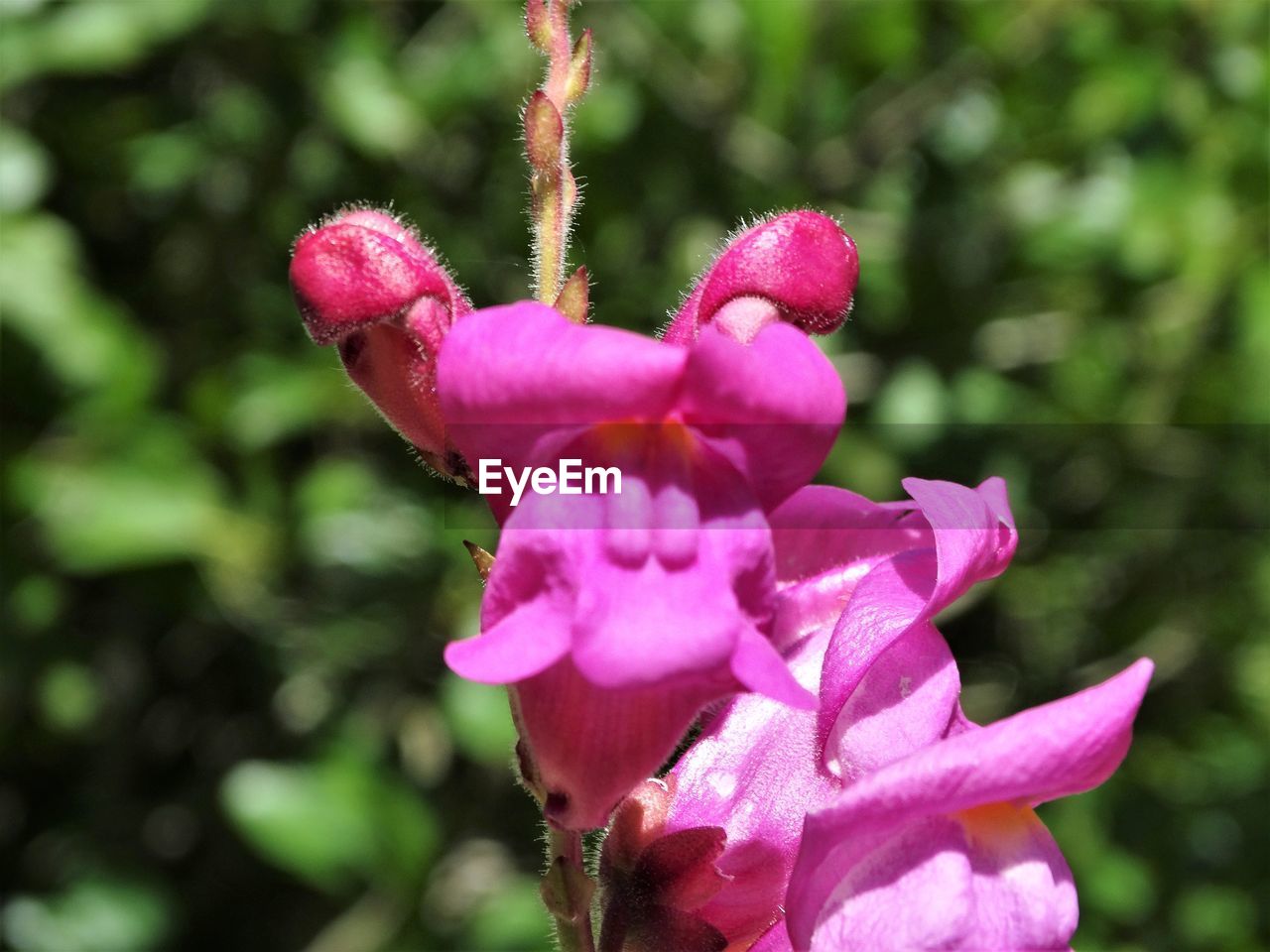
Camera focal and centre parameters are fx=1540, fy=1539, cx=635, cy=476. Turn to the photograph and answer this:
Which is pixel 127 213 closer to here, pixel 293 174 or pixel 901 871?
pixel 293 174

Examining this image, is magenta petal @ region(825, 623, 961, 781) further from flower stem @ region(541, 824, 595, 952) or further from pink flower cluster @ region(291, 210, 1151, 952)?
flower stem @ region(541, 824, 595, 952)

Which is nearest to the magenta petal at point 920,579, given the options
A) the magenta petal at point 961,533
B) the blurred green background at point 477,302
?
the magenta petal at point 961,533

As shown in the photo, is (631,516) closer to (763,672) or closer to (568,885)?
(763,672)

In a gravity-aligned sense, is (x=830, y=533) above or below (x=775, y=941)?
above

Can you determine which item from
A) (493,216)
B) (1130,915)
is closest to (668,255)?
(493,216)

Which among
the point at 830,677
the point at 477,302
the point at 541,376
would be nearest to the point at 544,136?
the point at 541,376

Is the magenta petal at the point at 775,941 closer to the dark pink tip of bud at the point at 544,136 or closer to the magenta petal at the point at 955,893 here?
the magenta petal at the point at 955,893

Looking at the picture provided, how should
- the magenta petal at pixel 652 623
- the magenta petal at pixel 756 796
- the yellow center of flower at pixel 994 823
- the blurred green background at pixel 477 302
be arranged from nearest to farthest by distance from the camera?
1. the magenta petal at pixel 652 623
2. the yellow center of flower at pixel 994 823
3. the magenta petal at pixel 756 796
4. the blurred green background at pixel 477 302

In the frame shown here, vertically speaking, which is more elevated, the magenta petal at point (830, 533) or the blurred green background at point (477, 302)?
the magenta petal at point (830, 533)
